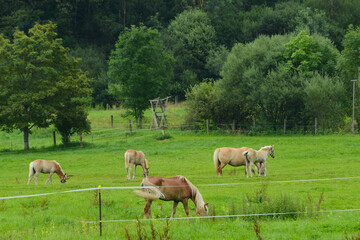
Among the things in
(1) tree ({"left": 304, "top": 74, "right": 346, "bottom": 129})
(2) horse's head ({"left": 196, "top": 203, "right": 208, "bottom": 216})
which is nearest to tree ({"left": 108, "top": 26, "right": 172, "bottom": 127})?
(1) tree ({"left": 304, "top": 74, "right": 346, "bottom": 129})

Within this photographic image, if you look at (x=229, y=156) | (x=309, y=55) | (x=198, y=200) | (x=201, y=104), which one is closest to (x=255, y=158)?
(x=229, y=156)

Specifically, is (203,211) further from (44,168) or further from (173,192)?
(44,168)

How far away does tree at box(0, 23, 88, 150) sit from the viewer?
147 ft

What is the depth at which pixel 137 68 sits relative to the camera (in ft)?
190

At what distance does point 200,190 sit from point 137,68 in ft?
124

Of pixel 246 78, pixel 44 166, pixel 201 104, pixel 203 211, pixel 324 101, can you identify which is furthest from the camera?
pixel 201 104

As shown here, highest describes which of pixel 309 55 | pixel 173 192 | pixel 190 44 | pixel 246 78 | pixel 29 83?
pixel 190 44

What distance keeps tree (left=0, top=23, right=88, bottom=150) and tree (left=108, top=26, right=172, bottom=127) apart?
11.6 meters

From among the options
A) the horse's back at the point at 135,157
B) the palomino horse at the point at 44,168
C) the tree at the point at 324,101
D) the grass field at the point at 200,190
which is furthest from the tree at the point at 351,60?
the palomino horse at the point at 44,168

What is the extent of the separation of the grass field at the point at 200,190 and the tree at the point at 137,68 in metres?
11.5

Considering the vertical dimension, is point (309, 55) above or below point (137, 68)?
above

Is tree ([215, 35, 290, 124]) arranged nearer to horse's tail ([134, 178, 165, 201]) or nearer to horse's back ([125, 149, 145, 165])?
horse's back ([125, 149, 145, 165])

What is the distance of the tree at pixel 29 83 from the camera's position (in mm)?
44750

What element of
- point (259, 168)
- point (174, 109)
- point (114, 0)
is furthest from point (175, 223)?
point (114, 0)
